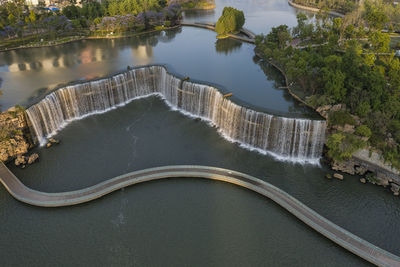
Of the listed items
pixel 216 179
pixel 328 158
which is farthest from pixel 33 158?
pixel 328 158

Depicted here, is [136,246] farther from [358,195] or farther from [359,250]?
[358,195]

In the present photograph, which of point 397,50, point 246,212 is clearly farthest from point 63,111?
point 397,50

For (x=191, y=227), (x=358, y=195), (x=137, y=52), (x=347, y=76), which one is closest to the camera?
(x=191, y=227)

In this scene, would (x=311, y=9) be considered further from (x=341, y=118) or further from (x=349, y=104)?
(x=341, y=118)

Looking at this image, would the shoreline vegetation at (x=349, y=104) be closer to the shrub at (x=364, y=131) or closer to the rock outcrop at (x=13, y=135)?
the shrub at (x=364, y=131)

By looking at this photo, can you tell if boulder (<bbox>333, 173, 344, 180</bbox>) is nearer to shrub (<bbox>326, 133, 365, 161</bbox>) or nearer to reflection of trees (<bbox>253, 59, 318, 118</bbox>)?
shrub (<bbox>326, 133, 365, 161</bbox>)

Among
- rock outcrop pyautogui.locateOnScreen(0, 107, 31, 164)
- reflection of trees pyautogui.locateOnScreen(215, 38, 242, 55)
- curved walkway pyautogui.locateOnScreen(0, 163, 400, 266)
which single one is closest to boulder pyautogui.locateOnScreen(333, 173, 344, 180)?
curved walkway pyautogui.locateOnScreen(0, 163, 400, 266)

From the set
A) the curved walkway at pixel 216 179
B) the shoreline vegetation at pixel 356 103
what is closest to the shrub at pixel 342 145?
the shoreline vegetation at pixel 356 103
